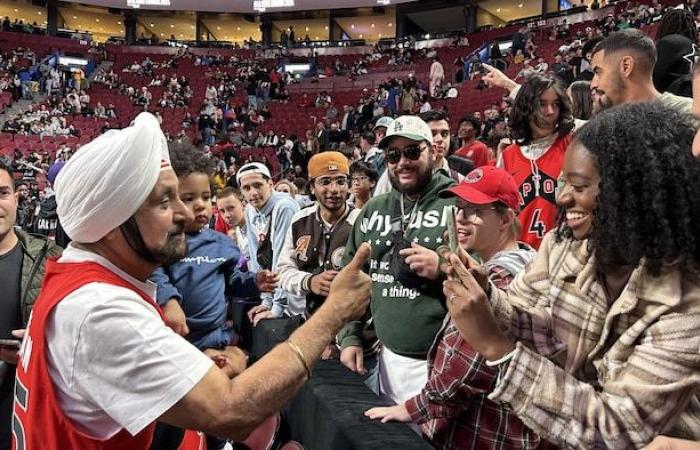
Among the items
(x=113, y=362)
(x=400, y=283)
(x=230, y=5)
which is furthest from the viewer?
(x=230, y=5)

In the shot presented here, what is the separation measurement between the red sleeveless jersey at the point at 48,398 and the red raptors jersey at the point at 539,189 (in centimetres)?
210

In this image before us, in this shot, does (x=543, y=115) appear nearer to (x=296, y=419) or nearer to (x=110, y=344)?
(x=296, y=419)

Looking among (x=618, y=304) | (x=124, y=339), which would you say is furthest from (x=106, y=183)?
(x=618, y=304)

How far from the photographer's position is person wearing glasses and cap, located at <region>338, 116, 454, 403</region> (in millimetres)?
2316

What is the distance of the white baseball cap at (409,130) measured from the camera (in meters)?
2.55

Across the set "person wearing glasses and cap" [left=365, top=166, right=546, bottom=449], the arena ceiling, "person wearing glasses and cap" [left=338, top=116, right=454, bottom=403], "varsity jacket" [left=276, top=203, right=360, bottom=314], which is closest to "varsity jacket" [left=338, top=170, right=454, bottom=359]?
"person wearing glasses and cap" [left=338, top=116, right=454, bottom=403]

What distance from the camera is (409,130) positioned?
257 centimetres

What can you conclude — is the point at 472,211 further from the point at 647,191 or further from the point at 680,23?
the point at 680,23

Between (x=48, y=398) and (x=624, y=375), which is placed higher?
(x=624, y=375)

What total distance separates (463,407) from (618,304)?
0.59 m

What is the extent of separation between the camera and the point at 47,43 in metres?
28.2

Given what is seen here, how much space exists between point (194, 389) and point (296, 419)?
4.00 ft

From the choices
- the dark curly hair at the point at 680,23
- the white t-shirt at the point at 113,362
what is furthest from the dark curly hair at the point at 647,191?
the dark curly hair at the point at 680,23

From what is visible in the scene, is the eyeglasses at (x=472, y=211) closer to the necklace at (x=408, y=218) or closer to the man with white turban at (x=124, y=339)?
the necklace at (x=408, y=218)
